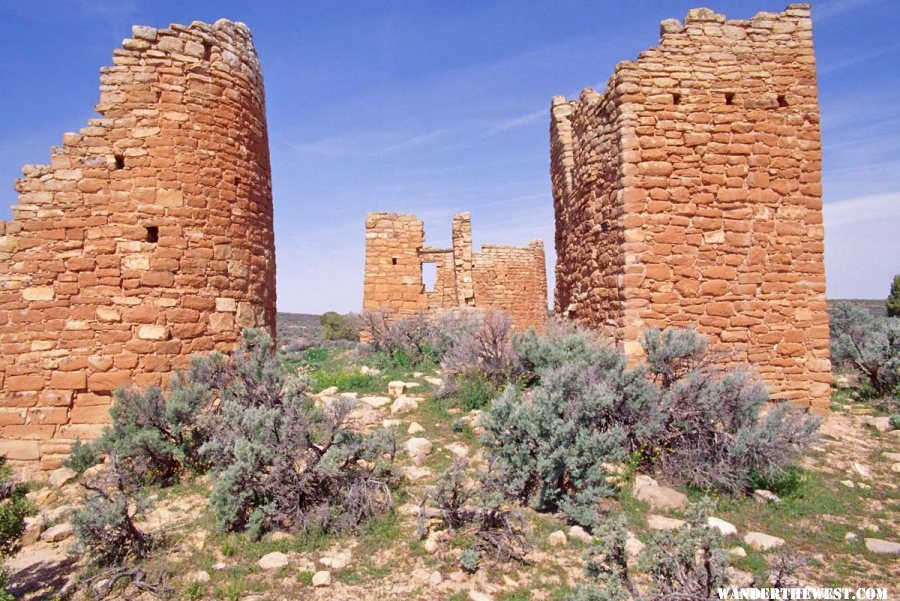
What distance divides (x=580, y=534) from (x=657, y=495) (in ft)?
3.26

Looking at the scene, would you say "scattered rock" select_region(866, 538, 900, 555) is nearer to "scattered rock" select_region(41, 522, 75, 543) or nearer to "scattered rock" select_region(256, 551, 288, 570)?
"scattered rock" select_region(256, 551, 288, 570)

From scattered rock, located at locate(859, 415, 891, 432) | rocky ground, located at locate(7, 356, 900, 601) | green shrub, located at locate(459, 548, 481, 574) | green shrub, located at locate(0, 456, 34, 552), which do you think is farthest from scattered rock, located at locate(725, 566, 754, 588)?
green shrub, located at locate(0, 456, 34, 552)

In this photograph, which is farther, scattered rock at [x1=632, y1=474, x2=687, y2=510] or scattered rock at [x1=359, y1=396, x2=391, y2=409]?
scattered rock at [x1=359, y1=396, x2=391, y2=409]

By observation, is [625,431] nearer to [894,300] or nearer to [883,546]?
[883,546]

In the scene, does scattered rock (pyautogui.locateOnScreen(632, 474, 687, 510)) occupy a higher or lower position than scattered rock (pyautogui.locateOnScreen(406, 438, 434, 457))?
lower

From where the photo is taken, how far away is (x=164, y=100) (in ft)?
21.4

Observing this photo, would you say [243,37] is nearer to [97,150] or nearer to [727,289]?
[97,150]

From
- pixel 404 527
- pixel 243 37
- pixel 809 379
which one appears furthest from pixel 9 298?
pixel 809 379

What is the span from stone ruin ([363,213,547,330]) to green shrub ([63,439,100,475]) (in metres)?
8.76

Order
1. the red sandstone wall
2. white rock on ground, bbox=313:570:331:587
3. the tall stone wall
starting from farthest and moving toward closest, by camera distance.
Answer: the red sandstone wall < the tall stone wall < white rock on ground, bbox=313:570:331:587

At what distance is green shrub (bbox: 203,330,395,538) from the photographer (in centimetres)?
447

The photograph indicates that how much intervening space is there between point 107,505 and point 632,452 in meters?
4.45

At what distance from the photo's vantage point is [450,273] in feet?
56.6

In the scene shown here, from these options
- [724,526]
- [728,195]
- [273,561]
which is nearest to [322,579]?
[273,561]
